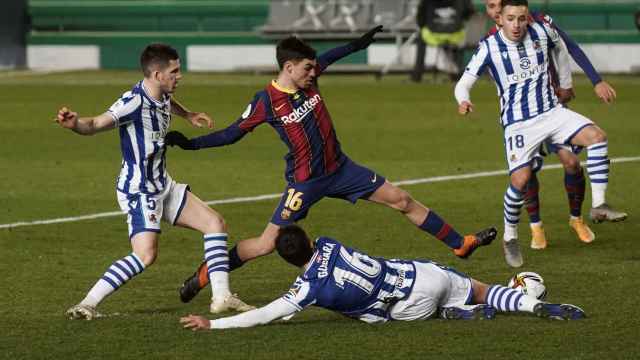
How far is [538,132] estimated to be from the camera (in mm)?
11859

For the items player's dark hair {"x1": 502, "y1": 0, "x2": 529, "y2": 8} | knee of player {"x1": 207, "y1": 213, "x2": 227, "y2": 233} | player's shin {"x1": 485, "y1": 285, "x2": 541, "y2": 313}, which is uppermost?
player's dark hair {"x1": 502, "y1": 0, "x2": 529, "y2": 8}

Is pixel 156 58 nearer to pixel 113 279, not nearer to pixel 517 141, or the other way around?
pixel 113 279

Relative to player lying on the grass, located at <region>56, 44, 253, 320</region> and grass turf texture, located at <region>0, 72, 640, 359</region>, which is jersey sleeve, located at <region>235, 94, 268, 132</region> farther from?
grass turf texture, located at <region>0, 72, 640, 359</region>

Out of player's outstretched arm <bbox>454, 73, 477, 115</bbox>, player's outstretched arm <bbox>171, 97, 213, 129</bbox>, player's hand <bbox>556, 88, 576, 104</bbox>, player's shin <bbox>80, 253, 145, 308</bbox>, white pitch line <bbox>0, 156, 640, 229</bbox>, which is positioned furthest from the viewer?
white pitch line <bbox>0, 156, 640, 229</bbox>

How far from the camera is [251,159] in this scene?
19.3m

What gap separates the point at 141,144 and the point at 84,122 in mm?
563

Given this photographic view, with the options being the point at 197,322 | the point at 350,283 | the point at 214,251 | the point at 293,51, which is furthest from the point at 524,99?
the point at 197,322

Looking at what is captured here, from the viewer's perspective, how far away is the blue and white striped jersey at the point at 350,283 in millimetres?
8742

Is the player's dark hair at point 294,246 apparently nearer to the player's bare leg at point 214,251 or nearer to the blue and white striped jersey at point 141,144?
→ the player's bare leg at point 214,251

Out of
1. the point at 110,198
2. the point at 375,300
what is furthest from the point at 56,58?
the point at 375,300

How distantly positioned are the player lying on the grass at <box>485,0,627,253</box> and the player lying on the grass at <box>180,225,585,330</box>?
10.4ft

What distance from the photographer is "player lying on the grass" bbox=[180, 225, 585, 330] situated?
28.7ft

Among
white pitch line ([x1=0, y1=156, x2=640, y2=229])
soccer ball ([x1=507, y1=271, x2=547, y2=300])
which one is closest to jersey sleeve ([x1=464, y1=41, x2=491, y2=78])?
soccer ball ([x1=507, y1=271, x2=547, y2=300])

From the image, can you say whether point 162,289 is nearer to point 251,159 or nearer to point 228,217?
point 228,217
